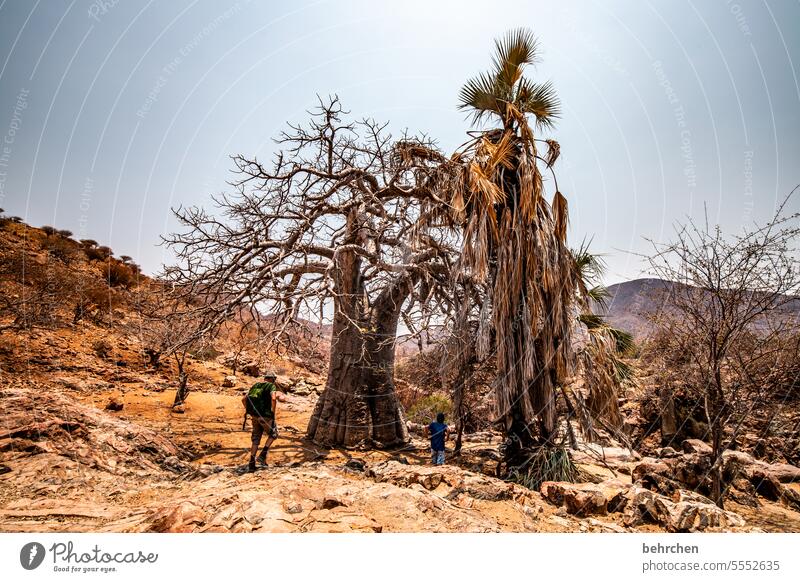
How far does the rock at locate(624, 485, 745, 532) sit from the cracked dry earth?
0.02 m

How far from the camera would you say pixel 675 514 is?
12.4 feet

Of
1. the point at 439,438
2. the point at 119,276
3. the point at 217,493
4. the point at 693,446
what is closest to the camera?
the point at 217,493

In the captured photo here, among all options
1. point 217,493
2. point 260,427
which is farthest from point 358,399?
point 217,493

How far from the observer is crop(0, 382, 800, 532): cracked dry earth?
297 cm

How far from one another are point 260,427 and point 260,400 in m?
0.42

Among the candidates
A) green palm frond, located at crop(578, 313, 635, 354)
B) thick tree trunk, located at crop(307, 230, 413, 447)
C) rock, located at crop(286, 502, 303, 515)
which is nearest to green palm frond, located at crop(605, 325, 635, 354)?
green palm frond, located at crop(578, 313, 635, 354)

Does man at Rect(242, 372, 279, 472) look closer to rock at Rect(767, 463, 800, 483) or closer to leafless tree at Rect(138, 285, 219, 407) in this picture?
leafless tree at Rect(138, 285, 219, 407)

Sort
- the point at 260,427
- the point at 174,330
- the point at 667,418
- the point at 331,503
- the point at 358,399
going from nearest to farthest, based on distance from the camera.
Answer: the point at 331,503
the point at 260,427
the point at 174,330
the point at 358,399
the point at 667,418

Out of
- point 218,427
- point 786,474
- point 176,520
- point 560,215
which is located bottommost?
point 218,427

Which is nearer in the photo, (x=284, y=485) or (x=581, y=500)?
(x=284, y=485)

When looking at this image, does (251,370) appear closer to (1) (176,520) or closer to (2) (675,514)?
(1) (176,520)

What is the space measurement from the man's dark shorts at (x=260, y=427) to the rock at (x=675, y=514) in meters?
4.87
